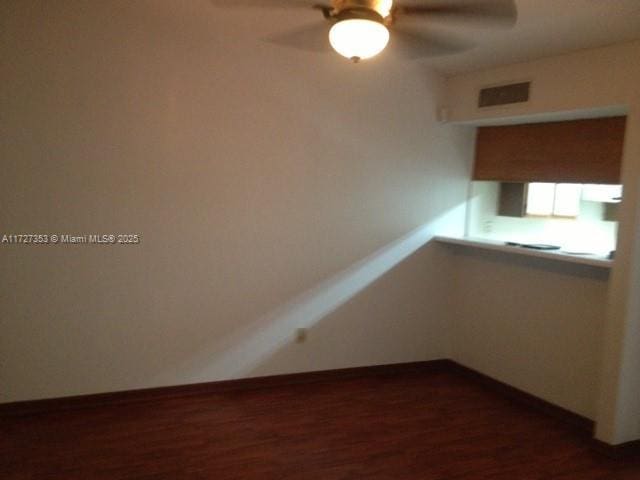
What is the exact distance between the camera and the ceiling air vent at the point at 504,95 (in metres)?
3.43

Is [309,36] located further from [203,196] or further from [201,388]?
[201,388]

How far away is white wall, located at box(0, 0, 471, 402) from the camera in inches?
114

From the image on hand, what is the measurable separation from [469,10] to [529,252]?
1.98m

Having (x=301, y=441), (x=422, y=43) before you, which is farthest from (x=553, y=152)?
(x=301, y=441)

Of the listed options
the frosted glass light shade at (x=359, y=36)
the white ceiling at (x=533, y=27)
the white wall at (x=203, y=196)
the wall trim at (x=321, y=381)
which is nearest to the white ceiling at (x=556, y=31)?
the white ceiling at (x=533, y=27)

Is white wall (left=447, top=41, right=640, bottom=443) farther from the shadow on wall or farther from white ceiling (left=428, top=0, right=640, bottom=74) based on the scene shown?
the shadow on wall

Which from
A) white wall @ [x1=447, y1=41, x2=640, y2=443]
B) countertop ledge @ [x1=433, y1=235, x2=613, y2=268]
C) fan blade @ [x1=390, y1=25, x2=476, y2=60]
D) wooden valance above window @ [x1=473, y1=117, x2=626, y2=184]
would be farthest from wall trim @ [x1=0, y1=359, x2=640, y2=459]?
fan blade @ [x1=390, y1=25, x2=476, y2=60]

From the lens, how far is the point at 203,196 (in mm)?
3299

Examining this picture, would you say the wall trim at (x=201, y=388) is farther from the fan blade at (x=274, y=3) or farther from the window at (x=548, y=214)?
the fan blade at (x=274, y=3)

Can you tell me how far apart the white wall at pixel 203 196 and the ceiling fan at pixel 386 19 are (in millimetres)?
359

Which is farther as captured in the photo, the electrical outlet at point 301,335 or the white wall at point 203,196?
the electrical outlet at point 301,335

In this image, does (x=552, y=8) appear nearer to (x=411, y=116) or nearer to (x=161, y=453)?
(x=411, y=116)

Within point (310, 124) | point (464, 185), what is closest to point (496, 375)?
point (464, 185)

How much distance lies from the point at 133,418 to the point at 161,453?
0.48 m
